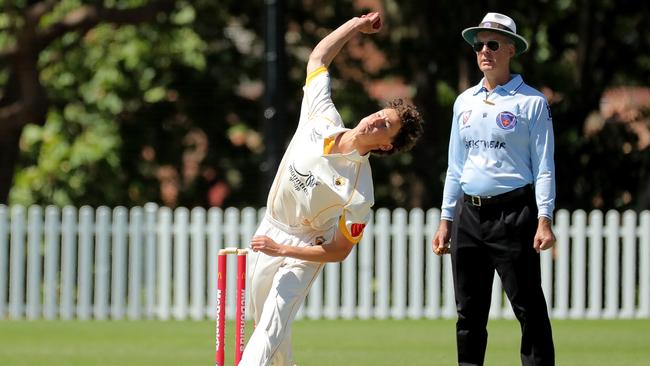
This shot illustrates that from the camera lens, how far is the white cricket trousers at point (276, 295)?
6.89m

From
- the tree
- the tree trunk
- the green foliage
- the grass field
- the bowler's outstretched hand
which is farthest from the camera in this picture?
the green foliage

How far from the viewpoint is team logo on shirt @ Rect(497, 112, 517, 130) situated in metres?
7.27

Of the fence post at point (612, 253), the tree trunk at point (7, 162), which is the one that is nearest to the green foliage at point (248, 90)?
the tree trunk at point (7, 162)

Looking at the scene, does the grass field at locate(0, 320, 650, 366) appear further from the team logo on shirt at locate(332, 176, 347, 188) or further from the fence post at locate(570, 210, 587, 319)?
the team logo on shirt at locate(332, 176, 347, 188)

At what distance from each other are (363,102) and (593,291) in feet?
18.3

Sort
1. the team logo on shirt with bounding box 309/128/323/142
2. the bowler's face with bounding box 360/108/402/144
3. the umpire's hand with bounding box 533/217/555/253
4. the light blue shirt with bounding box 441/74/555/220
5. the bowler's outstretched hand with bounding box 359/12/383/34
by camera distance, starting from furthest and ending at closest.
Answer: the bowler's outstretched hand with bounding box 359/12/383/34
the light blue shirt with bounding box 441/74/555/220
the umpire's hand with bounding box 533/217/555/253
the team logo on shirt with bounding box 309/128/323/142
the bowler's face with bounding box 360/108/402/144

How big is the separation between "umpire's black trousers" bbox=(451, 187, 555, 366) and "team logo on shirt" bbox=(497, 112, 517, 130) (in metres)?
0.35

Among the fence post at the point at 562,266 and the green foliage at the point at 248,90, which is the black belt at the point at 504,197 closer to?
the fence post at the point at 562,266

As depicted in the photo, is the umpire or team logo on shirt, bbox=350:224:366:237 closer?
team logo on shirt, bbox=350:224:366:237

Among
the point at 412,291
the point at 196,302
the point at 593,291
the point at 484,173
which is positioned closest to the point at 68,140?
the point at 196,302

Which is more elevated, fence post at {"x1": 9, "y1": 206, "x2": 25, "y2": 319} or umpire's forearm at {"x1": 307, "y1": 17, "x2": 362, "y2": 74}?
umpire's forearm at {"x1": 307, "y1": 17, "x2": 362, "y2": 74}

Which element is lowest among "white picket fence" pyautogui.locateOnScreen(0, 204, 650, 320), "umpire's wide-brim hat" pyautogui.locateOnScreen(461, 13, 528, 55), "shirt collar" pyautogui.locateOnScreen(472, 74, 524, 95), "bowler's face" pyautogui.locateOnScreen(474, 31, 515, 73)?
"white picket fence" pyautogui.locateOnScreen(0, 204, 650, 320)

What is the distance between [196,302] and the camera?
1423 centimetres

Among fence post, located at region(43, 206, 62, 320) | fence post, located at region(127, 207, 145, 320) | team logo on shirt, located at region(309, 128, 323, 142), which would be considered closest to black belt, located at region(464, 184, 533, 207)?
team logo on shirt, located at region(309, 128, 323, 142)
